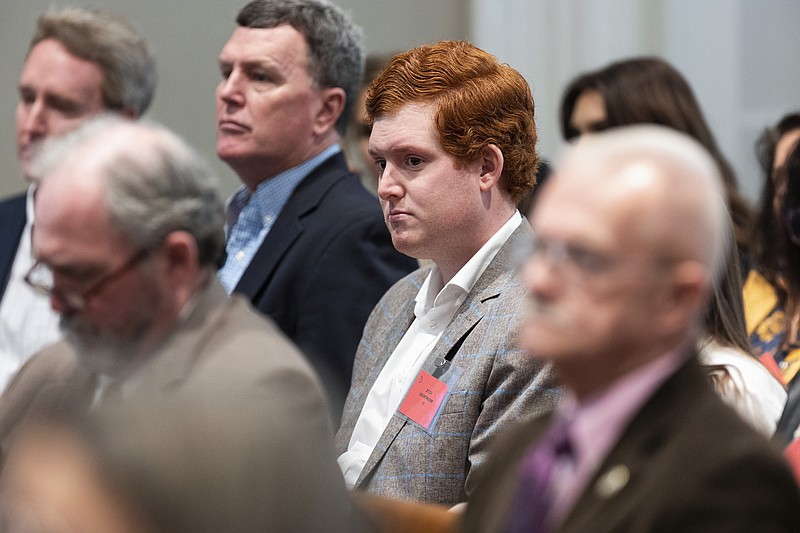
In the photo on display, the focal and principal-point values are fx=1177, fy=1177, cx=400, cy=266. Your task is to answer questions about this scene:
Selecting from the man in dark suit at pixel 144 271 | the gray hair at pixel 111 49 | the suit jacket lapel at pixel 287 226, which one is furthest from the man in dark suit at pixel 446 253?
the gray hair at pixel 111 49

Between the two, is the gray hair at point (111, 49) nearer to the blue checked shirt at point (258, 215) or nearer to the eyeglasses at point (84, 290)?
the blue checked shirt at point (258, 215)

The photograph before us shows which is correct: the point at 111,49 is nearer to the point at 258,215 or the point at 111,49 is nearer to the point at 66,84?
the point at 66,84

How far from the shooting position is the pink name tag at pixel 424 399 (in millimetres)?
2295

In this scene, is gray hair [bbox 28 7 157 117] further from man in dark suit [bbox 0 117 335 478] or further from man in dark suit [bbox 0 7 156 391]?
man in dark suit [bbox 0 117 335 478]

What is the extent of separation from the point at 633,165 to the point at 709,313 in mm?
1387

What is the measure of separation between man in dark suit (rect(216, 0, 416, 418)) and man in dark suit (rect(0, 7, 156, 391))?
0.28 metres

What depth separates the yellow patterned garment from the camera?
3260mm

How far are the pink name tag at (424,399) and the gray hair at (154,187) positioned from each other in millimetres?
719

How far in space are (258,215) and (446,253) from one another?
105cm

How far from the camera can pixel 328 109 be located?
3.46 m

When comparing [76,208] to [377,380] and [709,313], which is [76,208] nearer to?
[377,380]

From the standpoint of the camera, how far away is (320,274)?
2.98 meters

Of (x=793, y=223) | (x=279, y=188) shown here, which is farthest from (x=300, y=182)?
(x=793, y=223)

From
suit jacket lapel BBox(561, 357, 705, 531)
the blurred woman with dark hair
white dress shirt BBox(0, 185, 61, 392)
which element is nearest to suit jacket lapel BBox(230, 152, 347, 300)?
white dress shirt BBox(0, 185, 61, 392)
